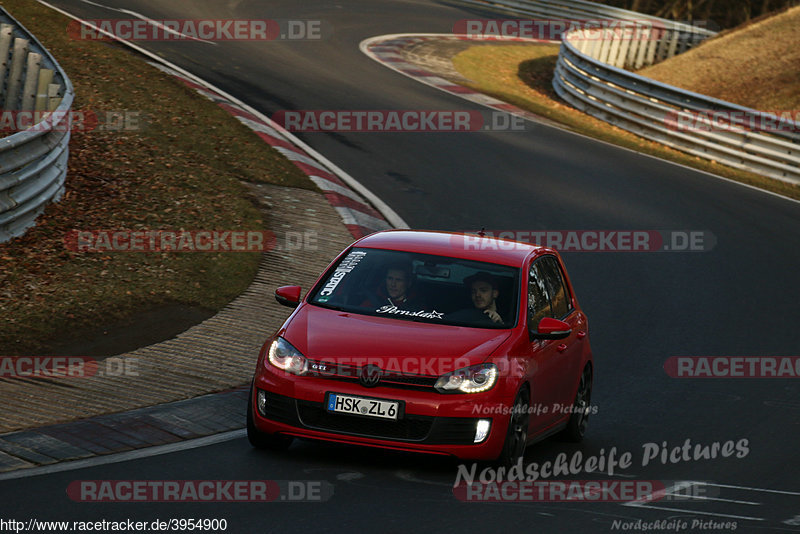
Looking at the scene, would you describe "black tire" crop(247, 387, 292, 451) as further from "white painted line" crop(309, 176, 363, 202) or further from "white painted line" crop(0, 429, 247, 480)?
"white painted line" crop(309, 176, 363, 202)

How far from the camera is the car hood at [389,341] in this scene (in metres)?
8.03

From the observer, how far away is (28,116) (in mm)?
17453

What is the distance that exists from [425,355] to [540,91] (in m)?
24.7

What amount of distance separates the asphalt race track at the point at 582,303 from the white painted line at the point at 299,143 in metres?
0.23

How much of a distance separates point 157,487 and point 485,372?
228 centimetres

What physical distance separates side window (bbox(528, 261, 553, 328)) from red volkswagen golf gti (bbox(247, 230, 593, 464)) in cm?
2

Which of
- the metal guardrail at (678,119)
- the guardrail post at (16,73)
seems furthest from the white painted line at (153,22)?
the guardrail post at (16,73)

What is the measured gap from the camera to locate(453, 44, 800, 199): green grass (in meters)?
25.0

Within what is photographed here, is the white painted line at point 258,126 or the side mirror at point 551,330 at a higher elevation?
the side mirror at point 551,330

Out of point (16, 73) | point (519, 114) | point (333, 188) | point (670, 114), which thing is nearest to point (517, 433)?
point (333, 188)

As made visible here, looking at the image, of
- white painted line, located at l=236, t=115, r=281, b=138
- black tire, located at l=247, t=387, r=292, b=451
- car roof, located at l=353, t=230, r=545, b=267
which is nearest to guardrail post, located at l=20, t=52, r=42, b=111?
white painted line, located at l=236, t=115, r=281, b=138

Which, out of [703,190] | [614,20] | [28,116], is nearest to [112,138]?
[28,116]

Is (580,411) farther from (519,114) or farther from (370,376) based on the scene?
(519,114)

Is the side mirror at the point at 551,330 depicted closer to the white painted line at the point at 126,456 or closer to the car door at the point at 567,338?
the car door at the point at 567,338
